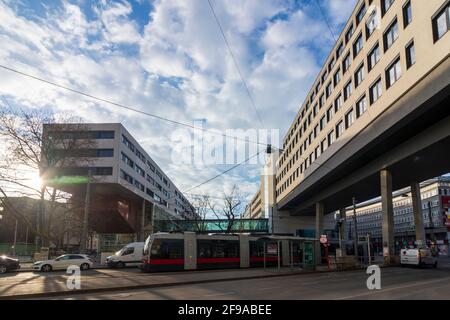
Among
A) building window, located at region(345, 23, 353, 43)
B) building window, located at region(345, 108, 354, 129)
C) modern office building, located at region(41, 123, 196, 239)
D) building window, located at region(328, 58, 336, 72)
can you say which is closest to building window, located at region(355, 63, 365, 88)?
building window, located at region(345, 108, 354, 129)

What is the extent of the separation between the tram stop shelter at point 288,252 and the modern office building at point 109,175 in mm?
18882

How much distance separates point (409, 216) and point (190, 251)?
105m

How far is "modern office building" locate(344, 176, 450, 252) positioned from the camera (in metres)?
95.7

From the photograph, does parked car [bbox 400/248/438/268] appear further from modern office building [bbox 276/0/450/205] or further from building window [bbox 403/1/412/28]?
building window [bbox 403/1/412/28]

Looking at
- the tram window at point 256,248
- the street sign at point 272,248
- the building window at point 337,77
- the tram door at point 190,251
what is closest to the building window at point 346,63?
the building window at point 337,77

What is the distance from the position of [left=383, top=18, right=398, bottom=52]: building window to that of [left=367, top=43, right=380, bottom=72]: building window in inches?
49.9

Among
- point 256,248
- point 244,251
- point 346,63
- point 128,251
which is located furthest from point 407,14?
point 128,251

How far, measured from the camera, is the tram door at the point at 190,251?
28.1 m

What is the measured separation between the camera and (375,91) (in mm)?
32188

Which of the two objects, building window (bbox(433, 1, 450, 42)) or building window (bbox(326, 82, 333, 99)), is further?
building window (bbox(326, 82, 333, 99))

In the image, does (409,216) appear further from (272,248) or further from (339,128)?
(272,248)

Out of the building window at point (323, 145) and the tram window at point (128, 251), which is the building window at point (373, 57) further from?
the tram window at point (128, 251)
